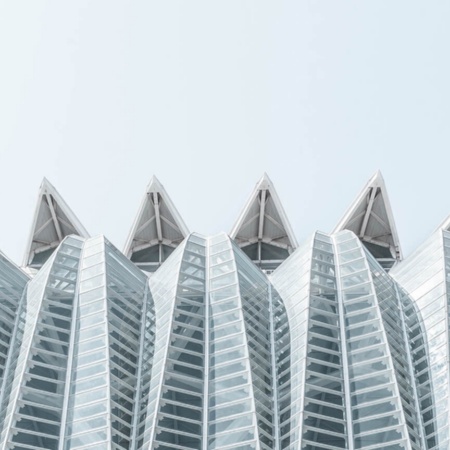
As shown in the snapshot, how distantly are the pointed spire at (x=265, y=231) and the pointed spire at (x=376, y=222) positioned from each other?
148 inches

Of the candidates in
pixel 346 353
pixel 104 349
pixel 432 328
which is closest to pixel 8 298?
pixel 104 349

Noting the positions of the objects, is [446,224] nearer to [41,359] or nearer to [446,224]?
[446,224]

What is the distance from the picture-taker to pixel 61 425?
65.1 meters

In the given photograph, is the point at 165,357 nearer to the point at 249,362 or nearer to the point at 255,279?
the point at 249,362

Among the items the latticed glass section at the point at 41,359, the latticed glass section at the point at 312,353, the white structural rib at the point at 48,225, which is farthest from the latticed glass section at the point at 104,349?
the white structural rib at the point at 48,225

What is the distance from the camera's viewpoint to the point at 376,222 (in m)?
99.9

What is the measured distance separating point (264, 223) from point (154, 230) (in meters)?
7.62

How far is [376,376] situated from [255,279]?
38.3ft

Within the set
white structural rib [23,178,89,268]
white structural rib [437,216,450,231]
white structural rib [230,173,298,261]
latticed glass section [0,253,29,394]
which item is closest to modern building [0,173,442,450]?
latticed glass section [0,253,29,394]

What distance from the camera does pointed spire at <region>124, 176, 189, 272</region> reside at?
9888 cm

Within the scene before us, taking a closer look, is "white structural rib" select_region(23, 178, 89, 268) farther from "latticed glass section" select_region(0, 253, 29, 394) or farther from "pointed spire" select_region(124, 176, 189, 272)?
"latticed glass section" select_region(0, 253, 29, 394)

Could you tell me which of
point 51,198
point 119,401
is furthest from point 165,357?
point 51,198

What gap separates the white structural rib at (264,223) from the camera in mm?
98812

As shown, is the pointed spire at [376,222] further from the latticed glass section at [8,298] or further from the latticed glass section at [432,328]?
the latticed glass section at [8,298]
